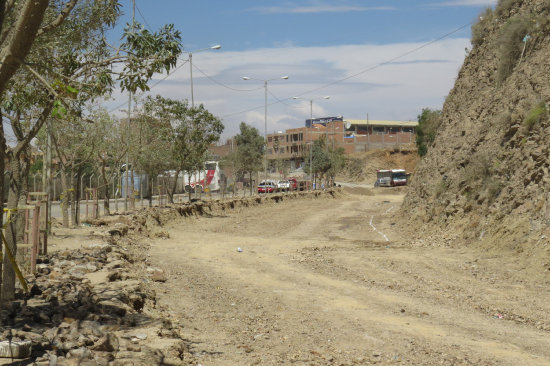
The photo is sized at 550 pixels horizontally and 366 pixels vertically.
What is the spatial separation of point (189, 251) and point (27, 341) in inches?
537

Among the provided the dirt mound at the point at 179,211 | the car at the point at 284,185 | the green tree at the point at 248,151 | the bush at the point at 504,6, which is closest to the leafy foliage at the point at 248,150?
the green tree at the point at 248,151

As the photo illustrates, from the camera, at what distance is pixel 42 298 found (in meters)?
10.2

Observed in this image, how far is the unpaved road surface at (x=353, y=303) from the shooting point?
8.64 meters

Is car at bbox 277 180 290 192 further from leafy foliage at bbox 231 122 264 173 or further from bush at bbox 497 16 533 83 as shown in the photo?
bush at bbox 497 16 533 83

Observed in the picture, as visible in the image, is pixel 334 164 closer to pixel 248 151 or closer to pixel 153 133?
pixel 248 151

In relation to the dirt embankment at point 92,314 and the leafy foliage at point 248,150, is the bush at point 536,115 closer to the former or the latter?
the dirt embankment at point 92,314

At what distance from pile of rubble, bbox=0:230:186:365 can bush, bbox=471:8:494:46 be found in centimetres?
2283

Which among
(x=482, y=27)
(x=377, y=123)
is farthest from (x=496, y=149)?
(x=377, y=123)

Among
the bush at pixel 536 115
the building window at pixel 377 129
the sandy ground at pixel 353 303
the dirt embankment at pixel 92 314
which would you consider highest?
the building window at pixel 377 129

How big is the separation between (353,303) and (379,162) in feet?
328

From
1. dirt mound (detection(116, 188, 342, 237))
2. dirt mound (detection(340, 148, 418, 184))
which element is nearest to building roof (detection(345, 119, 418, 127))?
dirt mound (detection(340, 148, 418, 184))

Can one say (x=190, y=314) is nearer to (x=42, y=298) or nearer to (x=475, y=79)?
(x=42, y=298)

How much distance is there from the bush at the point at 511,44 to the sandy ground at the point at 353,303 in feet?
28.1

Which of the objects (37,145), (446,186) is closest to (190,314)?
(446,186)
